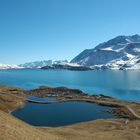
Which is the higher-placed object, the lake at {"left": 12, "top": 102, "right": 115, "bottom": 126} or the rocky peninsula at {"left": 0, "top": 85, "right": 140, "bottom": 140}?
the rocky peninsula at {"left": 0, "top": 85, "right": 140, "bottom": 140}

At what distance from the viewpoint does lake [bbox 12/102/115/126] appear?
315ft

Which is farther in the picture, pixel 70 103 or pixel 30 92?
pixel 30 92

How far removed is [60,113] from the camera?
109562 millimetres

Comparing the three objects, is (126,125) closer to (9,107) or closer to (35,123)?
(35,123)

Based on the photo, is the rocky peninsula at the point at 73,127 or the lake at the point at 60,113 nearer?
the rocky peninsula at the point at 73,127

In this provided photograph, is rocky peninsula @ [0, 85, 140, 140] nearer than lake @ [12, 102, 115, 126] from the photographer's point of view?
Yes

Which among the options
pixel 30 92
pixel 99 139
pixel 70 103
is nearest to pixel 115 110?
pixel 70 103

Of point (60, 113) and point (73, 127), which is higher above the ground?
point (73, 127)

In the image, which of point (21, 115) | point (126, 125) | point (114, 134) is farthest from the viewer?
point (21, 115)

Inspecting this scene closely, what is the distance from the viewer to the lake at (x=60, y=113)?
9606cm

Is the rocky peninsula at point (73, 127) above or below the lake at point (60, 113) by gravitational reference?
above

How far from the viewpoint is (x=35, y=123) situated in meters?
91.9

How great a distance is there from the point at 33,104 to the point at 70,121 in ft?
125

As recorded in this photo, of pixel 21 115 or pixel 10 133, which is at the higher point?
pixel 10 133
